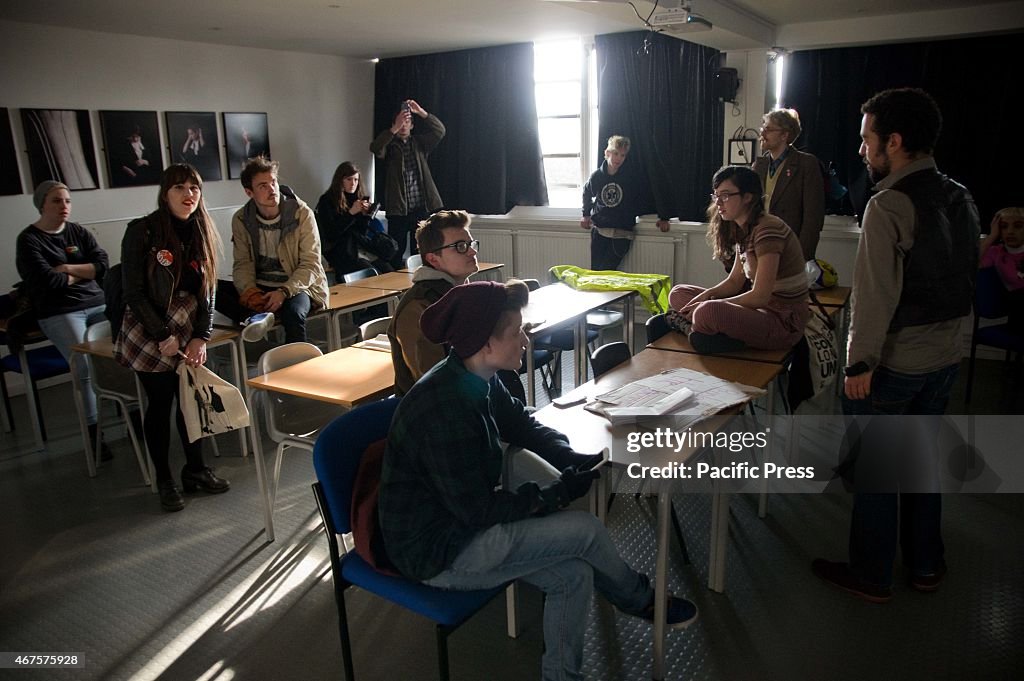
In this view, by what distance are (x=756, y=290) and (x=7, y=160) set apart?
4.86m

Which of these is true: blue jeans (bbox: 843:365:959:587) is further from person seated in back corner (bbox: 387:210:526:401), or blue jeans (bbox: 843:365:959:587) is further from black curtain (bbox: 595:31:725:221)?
black curtain (bbox: 595:31:725:221)

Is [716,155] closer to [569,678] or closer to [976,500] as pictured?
[976,500]

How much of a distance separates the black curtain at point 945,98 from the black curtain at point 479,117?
239cm

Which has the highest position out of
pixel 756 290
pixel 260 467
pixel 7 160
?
pixel 7 160

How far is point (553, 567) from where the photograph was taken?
1886 millimetres

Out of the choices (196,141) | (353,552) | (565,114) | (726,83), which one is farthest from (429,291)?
(565,114)

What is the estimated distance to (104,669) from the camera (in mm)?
2365

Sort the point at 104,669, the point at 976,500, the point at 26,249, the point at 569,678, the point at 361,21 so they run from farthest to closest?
1. the point at 361,21
2. the point at 26,249
3. the point at 976,500
4. the point at 104,669
5. the point at 569,678

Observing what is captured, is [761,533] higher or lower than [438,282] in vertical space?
lower

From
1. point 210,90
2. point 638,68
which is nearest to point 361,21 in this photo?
point 210,90

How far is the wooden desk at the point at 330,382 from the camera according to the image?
9.00 ft

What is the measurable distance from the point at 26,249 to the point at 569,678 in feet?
12.3

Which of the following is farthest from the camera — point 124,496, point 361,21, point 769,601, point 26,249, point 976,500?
point 361,21

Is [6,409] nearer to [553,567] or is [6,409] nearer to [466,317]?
[466,317]
